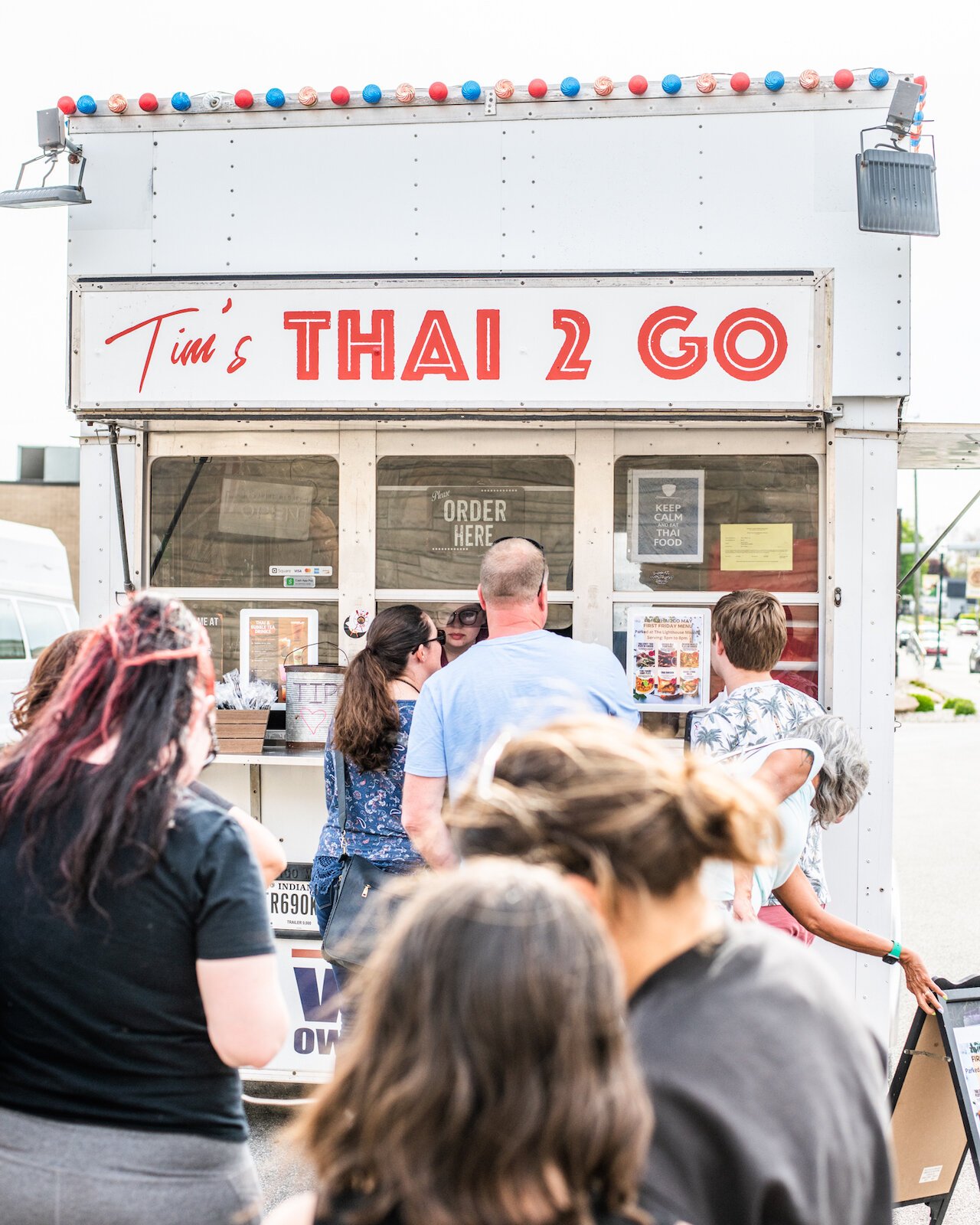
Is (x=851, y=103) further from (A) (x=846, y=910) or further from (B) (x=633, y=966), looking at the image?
(B) (x=633, y=966)

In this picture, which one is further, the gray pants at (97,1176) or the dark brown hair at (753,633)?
the dark brown hair at (753,633)

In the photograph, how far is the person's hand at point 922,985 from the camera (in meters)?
3.51

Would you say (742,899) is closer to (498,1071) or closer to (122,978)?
(122,978)

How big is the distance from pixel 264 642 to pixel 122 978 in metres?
2.91

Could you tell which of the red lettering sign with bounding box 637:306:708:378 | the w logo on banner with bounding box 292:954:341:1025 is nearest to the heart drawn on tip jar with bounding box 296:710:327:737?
the w logo on banner with bounding box 292:954:341:1025

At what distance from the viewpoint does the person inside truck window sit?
447 cm

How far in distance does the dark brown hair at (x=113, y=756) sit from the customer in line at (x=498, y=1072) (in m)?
0.87

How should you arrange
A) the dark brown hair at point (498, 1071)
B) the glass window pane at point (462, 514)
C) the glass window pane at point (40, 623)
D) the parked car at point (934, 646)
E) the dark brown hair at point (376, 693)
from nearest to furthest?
the dark brown hair at point (498, 1071) → the dark brown hair at point (376, 693) → the glass window pane at point (462, 514) → the glass window pane at point (40, 623) → the parked car at point (934, 646)

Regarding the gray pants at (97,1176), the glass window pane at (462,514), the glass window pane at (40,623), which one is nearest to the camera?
the gray pants at (97,1176)

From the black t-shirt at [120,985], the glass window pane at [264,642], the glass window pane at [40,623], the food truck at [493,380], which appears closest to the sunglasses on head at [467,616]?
the food truck at [493,380]

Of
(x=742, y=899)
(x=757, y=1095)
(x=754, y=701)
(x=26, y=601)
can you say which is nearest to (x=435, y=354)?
(x=754, y=701)

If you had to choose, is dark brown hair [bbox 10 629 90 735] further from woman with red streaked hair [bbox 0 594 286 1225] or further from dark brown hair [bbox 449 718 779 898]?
dark brown hair [bbox 449 718 779 898]

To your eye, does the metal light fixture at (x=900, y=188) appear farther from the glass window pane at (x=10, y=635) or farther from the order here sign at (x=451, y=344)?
the glass window pane at (x=10, y=635)

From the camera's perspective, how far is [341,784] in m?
Result: 3.81
